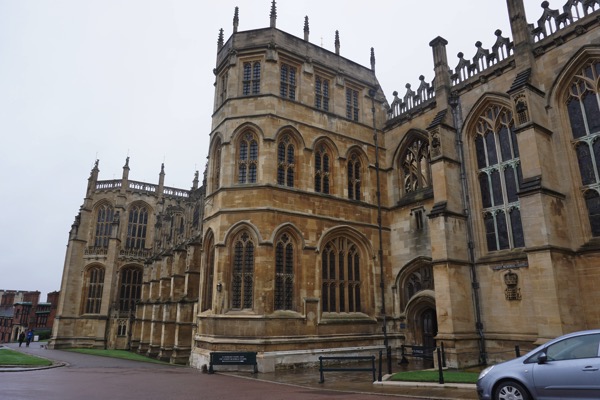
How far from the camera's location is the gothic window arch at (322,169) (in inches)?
806

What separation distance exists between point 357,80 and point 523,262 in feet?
43.2

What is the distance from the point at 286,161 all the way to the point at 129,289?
3282 cm

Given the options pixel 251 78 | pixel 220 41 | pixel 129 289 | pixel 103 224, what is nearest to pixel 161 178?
pixel 103 224

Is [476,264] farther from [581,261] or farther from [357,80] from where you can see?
[357,80]

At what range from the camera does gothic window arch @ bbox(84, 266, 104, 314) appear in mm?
42719

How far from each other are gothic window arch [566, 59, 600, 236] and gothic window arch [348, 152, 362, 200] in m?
9.90

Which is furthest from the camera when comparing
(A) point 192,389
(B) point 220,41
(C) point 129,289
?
(C) point 129,289

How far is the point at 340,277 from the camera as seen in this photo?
19.8 m

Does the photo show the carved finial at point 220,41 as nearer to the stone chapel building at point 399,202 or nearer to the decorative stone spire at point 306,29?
the stone chapel building at point 399,202

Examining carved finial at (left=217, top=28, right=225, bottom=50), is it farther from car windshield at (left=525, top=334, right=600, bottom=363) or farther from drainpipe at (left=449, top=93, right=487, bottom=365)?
car windshield at (left=525, top=334, right=600, bottom=363)

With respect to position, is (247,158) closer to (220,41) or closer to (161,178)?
(220,41)

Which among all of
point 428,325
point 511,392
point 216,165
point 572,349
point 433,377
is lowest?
point 433,377

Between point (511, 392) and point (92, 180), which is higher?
point (92, 180)

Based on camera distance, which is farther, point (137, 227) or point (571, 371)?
point (137, 227)
